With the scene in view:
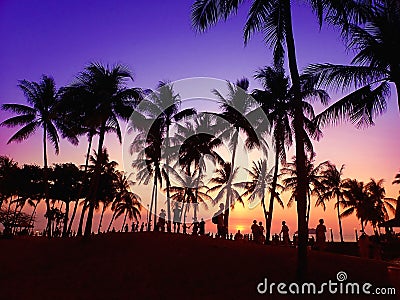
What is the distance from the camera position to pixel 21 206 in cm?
5362

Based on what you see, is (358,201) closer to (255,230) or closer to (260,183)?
(260,183)

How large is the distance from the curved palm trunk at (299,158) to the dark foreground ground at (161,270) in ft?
3.70

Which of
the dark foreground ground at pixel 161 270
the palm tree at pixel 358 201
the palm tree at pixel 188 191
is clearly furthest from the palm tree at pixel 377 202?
the dark foreground ground at pixel 161 270

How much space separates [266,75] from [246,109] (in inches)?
149

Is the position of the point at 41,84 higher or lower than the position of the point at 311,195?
higher

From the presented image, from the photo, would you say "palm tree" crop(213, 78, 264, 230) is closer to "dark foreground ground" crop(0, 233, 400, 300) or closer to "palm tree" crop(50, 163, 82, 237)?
"dark foreground ground" crop(0, 233, 400, 300)

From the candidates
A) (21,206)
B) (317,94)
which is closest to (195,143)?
(317,94)

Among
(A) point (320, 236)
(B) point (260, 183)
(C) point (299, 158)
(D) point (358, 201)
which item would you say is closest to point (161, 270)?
(C) point (299, 158)

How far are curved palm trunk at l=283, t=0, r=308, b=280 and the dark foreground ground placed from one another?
1128 mm

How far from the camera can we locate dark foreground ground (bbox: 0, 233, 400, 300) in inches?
454

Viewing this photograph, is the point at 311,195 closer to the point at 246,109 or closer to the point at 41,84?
the point at 246,109

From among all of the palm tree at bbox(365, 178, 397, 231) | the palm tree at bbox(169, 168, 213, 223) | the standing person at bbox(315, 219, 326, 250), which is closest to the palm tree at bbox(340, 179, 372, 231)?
the palm tree at bbox(365, 178, 397, 231)

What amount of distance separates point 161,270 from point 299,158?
675 centimetres

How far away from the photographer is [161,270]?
46.7 feet
